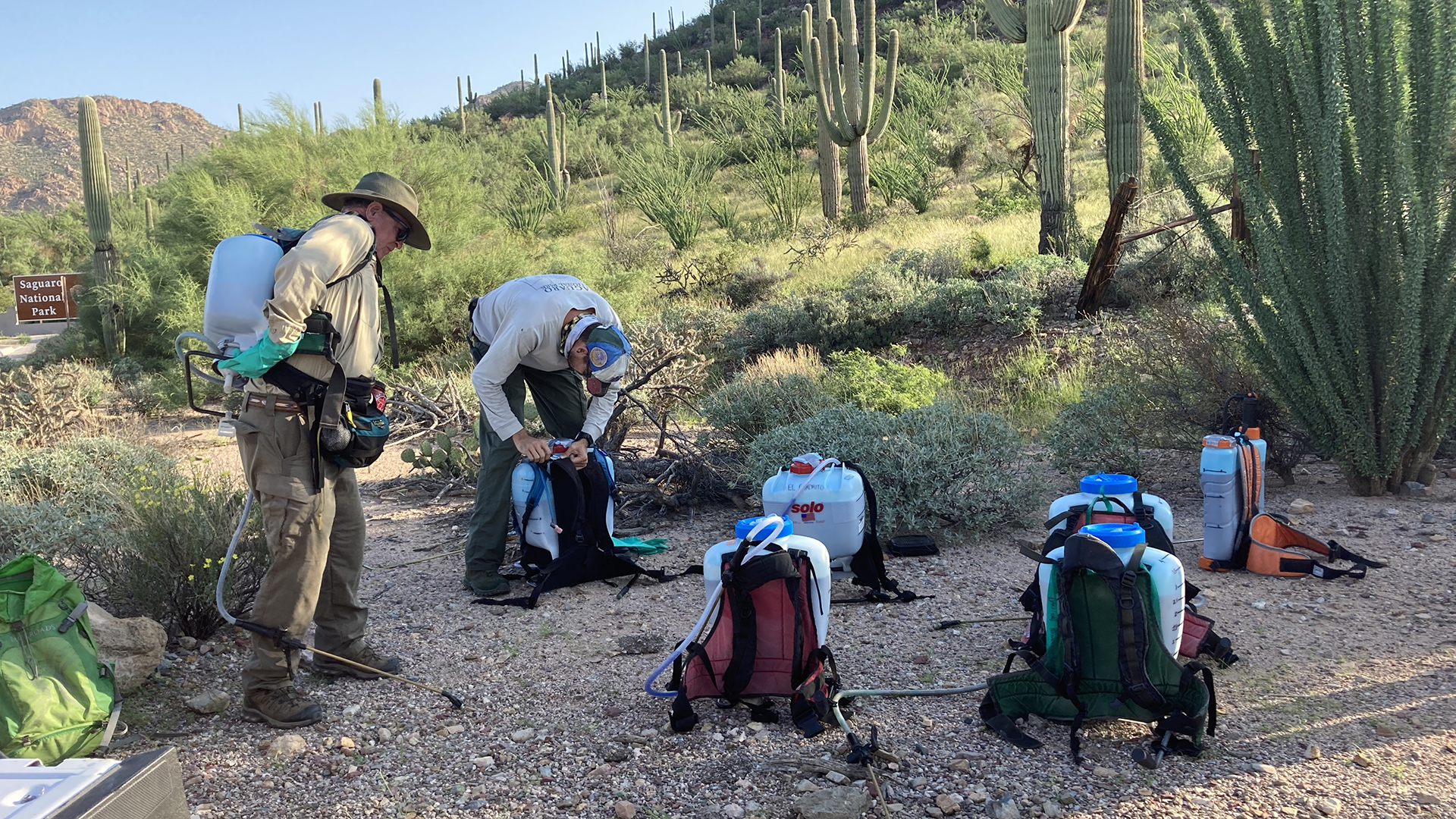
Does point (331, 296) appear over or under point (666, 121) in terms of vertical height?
under

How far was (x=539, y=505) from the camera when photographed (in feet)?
16.6

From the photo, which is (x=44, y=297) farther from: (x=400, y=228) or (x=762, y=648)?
(x=762, y=648)

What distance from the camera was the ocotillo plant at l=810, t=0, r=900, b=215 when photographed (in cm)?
1725

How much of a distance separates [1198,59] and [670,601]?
4.44 m

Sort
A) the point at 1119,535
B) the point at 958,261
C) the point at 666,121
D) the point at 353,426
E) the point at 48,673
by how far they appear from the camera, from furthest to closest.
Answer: the point at 666,121 < the point at 958,261 < the point at 353,426 < the point at 1119,535 < the point at 48,673

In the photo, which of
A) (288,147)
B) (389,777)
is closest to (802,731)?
(389,777)

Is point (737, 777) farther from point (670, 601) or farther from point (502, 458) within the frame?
point (502, 458)

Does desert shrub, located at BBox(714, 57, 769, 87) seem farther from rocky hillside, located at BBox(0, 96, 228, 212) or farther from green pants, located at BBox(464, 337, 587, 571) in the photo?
rocky hillside, located at BBox(0, 96, 228, 212)

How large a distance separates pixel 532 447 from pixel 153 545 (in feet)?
5.59

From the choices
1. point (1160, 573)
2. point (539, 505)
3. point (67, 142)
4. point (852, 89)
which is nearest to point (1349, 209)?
point (1160, 573)

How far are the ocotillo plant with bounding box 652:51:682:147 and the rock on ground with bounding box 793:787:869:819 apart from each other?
29.9 m

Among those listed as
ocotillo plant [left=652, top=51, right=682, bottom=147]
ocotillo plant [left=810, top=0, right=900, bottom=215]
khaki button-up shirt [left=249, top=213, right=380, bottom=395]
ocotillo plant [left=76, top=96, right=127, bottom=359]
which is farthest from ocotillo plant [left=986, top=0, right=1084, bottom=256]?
→ ocotillo plant [left=652, top=51, right=682, bottom=147]

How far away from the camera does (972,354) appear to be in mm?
10219

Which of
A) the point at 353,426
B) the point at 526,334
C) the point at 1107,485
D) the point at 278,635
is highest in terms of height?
the point at 526,334
